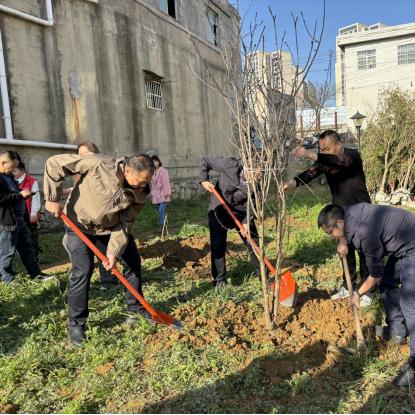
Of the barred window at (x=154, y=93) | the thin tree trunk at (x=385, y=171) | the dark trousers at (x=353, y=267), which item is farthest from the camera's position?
the thin tree trunk at (x=385, y=171)

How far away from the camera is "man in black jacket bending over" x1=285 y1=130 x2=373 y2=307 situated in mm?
3730

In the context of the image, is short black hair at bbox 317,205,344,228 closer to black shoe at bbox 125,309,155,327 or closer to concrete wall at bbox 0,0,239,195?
black shoe at bbox 125,309,155,327

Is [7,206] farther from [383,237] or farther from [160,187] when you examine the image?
[160,187]

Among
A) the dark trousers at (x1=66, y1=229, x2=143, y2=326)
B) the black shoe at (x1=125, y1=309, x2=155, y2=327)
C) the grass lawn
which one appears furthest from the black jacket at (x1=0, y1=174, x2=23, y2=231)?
the black shoe at (x1=125, y1=309, x2=155, y2=327)

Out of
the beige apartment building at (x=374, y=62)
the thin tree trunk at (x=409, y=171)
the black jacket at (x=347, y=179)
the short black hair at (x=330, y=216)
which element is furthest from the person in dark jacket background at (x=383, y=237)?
the beige apartment building at (x=374, y=62)

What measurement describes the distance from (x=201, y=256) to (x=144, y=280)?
1237 millimetres

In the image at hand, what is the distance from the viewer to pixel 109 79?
10.1m

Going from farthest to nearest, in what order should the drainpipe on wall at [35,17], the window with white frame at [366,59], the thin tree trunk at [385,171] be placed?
1. the window with white frame at [366,59]
2. the thin tree trunk at [385,171]
3. the drainpipe on wall at [35,17]

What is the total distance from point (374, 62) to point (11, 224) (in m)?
27.0

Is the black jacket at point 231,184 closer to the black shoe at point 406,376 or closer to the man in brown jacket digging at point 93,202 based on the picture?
the man in brown jacket digging at point 93,202

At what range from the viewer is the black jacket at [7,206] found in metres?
4.54

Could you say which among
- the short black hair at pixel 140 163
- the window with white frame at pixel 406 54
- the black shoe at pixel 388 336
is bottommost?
the black shoe at pixel 388 336

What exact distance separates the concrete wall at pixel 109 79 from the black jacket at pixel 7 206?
2837mm

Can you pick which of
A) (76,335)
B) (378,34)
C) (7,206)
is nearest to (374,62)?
(378,34)
